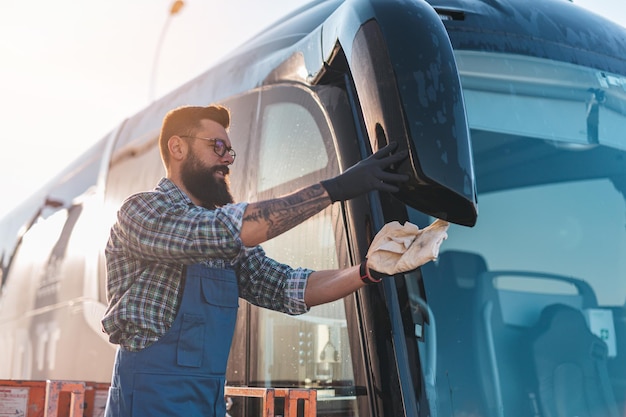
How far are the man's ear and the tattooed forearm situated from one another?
1.55 ft

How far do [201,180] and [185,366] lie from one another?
2.04 ft

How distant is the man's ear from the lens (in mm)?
2682

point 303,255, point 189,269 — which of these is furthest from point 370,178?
point 303,255

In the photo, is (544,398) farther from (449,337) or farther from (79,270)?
(79,270)

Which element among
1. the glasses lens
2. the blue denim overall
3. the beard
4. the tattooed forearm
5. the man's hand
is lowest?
the blue denim overall

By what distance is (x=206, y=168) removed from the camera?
8.73 ft

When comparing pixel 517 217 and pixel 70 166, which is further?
pixel 70 166

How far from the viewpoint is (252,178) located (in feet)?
10.9

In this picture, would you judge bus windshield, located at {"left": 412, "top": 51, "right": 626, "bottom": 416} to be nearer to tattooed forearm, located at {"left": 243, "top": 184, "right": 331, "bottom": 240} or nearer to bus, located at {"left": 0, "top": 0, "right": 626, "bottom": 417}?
bus, located at {"left": 0, "top": 0, "right": 626, "bottom": 417}

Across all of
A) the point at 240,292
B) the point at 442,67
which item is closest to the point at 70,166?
the point at 240,292

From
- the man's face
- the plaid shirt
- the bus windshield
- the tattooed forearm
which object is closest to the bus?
the bus windshield

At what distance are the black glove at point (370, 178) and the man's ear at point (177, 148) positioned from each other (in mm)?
632

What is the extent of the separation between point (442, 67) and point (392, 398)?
100 cm

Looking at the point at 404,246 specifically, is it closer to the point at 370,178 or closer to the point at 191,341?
the point at 370,178
